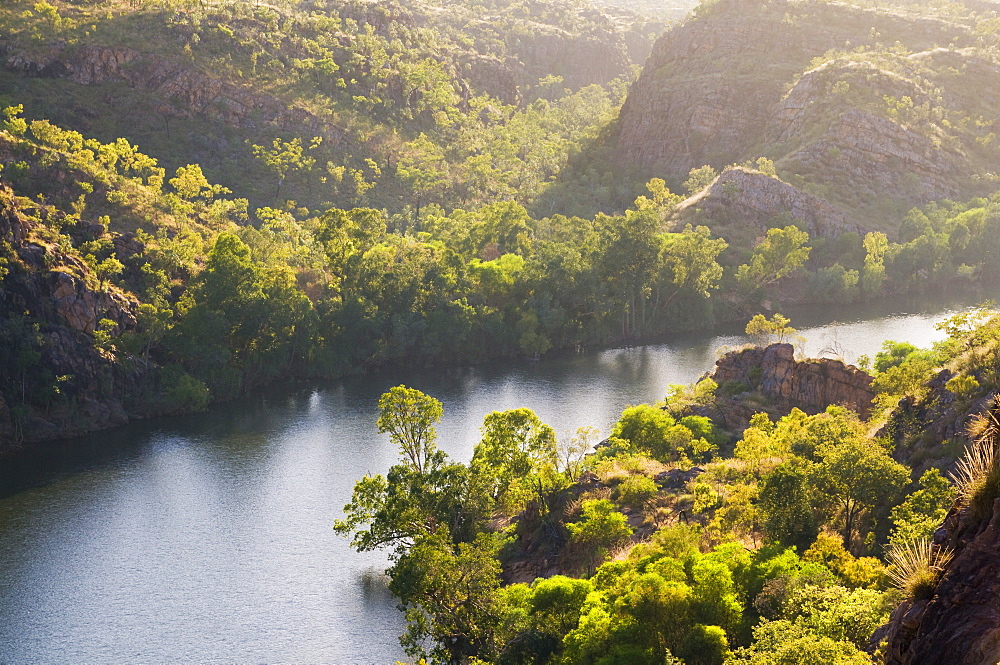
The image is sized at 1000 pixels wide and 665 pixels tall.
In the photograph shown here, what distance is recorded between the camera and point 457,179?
15625cm

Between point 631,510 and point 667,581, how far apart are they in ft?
57.7

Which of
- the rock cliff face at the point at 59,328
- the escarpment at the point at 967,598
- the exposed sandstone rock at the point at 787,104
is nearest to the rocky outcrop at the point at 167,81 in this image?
the rock cliff face at the point at 59,328

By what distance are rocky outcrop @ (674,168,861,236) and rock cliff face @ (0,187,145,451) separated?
276 feet

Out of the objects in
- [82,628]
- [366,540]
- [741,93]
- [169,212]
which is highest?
[741,93]

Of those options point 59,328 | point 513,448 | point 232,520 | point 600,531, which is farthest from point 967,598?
point 59,328

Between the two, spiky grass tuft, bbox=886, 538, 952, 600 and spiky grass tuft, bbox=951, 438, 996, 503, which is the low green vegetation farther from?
spiky grass tuft, bbox=951, 438, 996, 503

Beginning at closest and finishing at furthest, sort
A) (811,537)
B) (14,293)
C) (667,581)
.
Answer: (667,581) → (811,537) → (14,293)

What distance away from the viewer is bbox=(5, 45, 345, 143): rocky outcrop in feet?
408

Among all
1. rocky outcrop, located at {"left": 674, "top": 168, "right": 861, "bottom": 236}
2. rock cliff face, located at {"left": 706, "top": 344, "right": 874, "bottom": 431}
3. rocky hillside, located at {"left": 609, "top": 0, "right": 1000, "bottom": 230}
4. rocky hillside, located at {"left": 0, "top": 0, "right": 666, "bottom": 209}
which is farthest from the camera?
rocky hillside, located at {"left": 609, "top": 0, "right": 1000, "bottom": 230}

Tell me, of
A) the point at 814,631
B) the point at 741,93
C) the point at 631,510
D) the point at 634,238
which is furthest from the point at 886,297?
the point at 814,631

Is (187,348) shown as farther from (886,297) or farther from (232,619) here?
(886,297)

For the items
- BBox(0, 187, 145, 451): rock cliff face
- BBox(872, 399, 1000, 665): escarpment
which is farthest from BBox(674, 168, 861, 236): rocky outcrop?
BBox(872, 399, 1000, 665): escarpment

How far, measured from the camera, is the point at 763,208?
140 m

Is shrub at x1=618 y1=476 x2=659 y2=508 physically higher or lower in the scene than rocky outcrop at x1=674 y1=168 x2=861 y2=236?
lower
